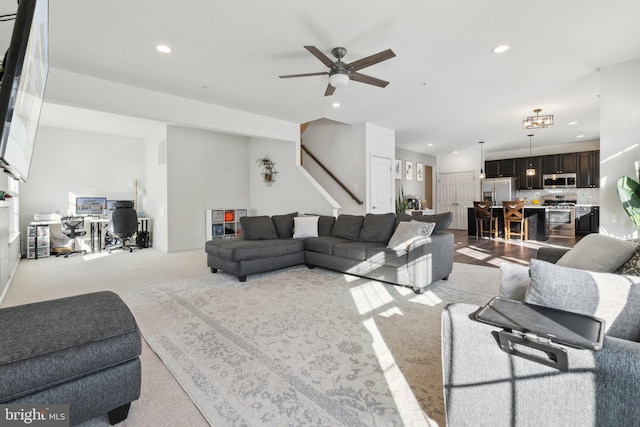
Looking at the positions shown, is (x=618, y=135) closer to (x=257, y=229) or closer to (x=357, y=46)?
(x=357, y=46)

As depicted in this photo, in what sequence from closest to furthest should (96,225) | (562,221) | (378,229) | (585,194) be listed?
(378,229)
(96,225)
(562,221)
(585,194)

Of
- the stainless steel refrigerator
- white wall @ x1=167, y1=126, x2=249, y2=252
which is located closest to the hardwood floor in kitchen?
the stainless steel refrigerator

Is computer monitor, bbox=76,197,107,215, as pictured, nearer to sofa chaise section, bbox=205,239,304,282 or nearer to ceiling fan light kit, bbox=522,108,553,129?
sofa chaise section, bbox=205,239,304,282

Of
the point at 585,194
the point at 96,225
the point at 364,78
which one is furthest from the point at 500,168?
the point at 96,225

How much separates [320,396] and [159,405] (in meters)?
0.85

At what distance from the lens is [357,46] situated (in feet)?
10.5

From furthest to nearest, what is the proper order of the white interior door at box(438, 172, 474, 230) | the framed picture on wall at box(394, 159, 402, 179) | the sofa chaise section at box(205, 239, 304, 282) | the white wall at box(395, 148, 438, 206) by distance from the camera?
the white interior door at box(438, 172, 474, 230) → the white wall at box(395, 148, 438, 206) → the framed picture on wall at box(394, 159, 402, 179) → the sofa chaise section at box(205, 239, 304, 282)

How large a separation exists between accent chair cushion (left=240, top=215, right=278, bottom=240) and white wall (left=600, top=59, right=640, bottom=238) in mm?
4558

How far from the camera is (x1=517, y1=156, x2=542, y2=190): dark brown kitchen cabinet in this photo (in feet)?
30.7

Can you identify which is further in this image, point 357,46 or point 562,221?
point 562,221

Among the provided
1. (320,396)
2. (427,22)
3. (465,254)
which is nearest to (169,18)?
(427,22)

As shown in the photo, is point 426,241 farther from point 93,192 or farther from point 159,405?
point 93,192

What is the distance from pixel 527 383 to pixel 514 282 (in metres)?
0.64

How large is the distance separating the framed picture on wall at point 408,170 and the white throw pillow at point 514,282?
320 inches
